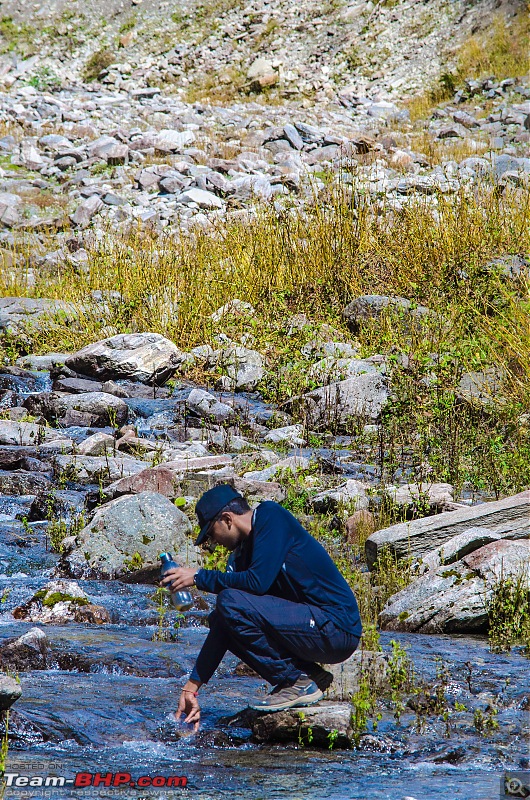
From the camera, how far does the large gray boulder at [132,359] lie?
9.86 meters

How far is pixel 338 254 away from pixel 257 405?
283cm

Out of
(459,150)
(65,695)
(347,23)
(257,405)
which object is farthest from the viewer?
(347,23)

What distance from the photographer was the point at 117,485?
660 cm

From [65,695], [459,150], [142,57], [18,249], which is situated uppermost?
[142,57]

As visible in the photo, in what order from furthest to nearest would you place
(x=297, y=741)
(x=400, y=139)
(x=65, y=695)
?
(x=400, y=139), (x=65, y=695), (x=297, y=741)

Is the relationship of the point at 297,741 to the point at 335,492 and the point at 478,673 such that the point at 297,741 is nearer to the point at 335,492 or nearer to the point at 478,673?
the point at 478,673

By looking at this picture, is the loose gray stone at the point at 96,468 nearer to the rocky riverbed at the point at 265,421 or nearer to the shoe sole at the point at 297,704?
the rocky riverbed at the point at 265,421

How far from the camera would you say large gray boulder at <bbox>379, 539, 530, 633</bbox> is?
470 centimetres

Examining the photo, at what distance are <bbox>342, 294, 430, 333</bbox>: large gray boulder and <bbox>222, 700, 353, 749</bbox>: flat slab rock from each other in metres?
6.92

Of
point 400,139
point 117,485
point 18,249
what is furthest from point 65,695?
point 400,139

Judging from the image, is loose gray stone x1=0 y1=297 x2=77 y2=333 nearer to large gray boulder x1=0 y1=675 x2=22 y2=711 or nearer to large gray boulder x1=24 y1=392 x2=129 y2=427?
large gray boulder x1=24 y1=392 x2=129 y2=427

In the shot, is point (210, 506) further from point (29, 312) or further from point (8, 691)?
point (29, 312)

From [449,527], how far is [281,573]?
210 centimetres

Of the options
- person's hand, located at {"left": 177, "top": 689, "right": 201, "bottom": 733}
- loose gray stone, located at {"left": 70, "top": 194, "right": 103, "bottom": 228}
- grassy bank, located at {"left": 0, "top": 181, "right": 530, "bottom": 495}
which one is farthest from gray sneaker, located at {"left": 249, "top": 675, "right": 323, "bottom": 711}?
loose gray stone, located at {"left": 70, "top": 194, "right": 103, "bottom": 228}
